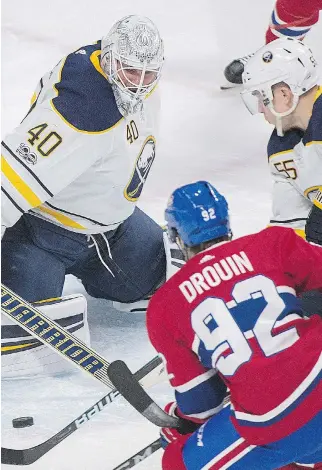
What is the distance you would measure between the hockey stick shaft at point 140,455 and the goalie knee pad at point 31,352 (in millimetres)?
552

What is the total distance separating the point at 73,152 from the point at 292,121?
0.50 m

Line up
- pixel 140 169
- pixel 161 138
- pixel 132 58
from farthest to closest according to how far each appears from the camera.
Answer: pixel 161 138
pixel 140 169
pixel 132 58

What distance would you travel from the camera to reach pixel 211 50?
4527 mm

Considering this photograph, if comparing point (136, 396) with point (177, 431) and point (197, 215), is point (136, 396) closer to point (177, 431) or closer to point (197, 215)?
point (177, 431)

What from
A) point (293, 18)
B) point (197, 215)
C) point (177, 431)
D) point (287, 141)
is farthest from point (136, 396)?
point (293, 18)

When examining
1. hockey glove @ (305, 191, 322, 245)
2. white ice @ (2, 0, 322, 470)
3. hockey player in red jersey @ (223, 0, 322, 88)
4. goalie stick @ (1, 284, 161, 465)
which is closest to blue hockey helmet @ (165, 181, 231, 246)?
white ice @ (2, 0, 322, 470)

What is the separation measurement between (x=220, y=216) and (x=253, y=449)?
372mm

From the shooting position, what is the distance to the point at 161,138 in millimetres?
3977

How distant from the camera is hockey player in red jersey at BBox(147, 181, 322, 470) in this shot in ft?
6.08

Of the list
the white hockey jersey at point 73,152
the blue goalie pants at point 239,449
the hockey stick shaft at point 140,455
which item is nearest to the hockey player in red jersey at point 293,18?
the white hockey jersey at point 73,152

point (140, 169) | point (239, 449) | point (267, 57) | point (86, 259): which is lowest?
point (86, 259)

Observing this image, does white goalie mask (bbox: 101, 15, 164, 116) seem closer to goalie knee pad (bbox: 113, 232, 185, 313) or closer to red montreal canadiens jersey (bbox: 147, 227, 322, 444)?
goalie knee pad (bbox: 113, 232, 185, 313)

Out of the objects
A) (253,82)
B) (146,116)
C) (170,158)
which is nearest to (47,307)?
(146,116)

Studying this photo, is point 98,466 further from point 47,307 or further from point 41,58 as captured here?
point 41,58
